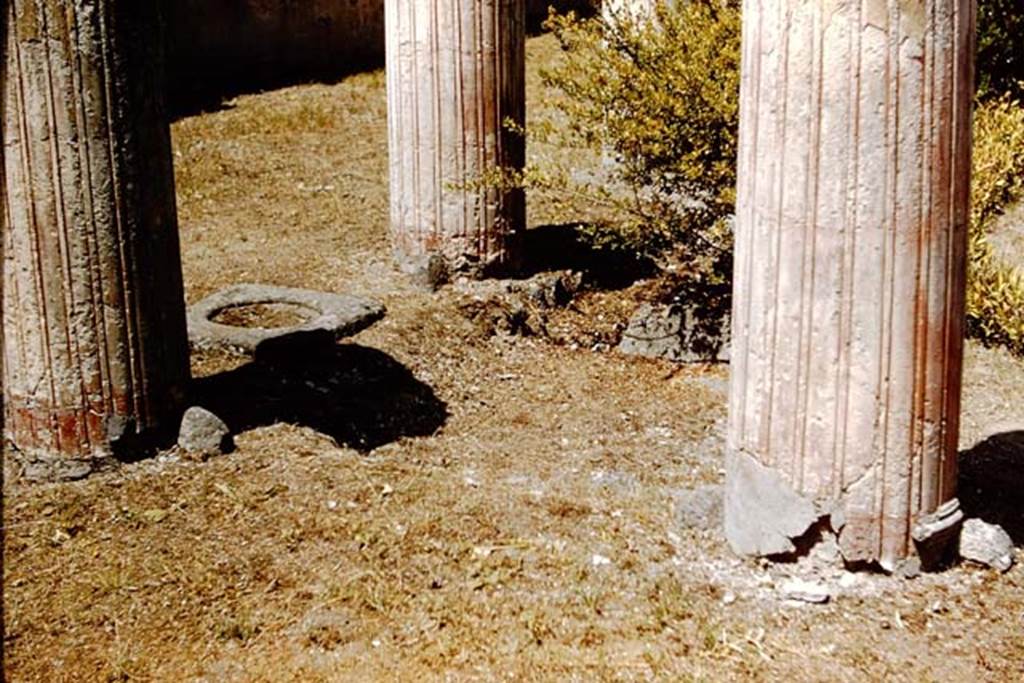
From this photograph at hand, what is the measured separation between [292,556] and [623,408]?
244 cm

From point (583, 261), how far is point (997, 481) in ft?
12.7

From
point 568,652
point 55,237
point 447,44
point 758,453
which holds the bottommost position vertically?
point 568,652

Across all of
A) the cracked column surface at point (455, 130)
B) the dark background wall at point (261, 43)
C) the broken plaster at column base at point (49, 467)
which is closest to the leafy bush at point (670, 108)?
the cracked column surface at point (455, 130)

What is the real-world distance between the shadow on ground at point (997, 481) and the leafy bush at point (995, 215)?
0.95m

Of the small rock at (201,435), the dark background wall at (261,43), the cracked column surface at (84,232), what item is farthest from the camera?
the dark background wall at (261,43)

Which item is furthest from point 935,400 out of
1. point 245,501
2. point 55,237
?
point 55,237

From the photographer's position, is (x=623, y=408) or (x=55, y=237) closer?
(x=55, y=237)

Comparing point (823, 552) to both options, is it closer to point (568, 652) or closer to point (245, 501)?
point (568, 652)

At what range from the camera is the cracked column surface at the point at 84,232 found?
5.34m

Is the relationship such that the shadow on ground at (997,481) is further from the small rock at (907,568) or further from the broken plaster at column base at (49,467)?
the broken plaster at column base at (49,467)

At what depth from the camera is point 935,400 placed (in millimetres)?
4543

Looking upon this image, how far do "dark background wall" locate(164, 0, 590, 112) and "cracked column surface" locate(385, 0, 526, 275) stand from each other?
6083 millimetres

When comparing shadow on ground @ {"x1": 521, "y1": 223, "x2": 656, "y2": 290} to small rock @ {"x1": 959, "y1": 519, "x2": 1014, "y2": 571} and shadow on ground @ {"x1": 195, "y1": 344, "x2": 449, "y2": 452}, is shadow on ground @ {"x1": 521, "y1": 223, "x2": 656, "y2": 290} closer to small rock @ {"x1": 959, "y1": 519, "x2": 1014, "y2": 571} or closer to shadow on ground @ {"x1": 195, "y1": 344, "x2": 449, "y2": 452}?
shadow on ground @ {"x1": 195, "y1": 344, "x2": 449, "y2": 452}

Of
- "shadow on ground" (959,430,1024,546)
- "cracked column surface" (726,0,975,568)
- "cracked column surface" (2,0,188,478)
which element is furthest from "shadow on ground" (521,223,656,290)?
"cracked column surface" (726,0,975,568)
